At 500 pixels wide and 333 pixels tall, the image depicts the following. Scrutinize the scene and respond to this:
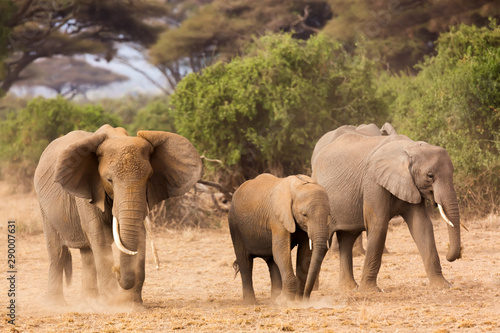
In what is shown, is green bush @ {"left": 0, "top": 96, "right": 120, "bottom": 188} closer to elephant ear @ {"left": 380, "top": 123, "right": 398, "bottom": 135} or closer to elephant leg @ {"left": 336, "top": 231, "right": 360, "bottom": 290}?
elephant ear @ {"left": 380, "top": 123, "right": 398, "bottom": 135}

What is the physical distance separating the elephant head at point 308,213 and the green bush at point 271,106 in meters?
7.27

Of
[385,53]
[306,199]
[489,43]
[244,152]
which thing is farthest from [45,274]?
[385,53]

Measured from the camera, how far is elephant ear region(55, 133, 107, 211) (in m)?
6.80

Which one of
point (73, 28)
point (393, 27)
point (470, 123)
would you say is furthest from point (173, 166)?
point (73, 28)

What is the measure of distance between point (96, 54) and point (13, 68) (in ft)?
11.3

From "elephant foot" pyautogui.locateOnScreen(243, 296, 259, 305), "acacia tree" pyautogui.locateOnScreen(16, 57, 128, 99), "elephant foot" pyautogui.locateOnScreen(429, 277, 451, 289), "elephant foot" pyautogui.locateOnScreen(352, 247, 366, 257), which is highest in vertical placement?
"acacia tree" pyautogui.locateOnScreen(16, 57, 128, 99)

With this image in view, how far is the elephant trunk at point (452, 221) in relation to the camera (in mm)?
7719

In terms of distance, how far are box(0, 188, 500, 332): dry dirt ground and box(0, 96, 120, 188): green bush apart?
760cm

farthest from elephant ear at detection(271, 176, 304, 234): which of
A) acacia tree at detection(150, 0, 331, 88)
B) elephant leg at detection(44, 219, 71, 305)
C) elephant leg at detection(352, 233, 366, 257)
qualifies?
acacia tree at detection(150, 0, 331, 88)

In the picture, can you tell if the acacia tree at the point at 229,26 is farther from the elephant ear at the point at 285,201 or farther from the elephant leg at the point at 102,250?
the elephant leg at the point at 102,250

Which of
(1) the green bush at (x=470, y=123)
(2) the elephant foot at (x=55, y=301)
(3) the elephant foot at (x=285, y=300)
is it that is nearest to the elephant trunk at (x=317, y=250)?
(3) the elephant foot at (x=285, y=300)

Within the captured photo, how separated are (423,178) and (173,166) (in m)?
2.61

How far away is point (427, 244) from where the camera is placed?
26.5ft

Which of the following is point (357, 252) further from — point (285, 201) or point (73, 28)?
point (73, 28)
